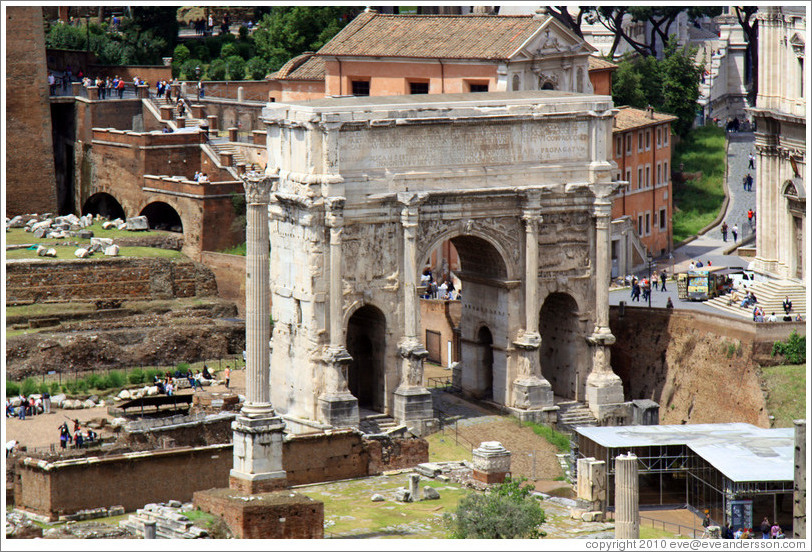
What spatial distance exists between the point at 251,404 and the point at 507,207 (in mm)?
16549

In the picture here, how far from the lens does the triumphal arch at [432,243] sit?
71.1 m

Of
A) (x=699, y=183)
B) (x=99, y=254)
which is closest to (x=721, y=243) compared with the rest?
(x=699, y=183)

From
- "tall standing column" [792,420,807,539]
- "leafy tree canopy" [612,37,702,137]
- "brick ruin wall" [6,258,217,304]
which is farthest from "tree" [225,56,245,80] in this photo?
"tall standing column" [792,420,807,539]

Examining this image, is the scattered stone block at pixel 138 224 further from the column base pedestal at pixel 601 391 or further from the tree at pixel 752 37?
the tree at pixel 752 37

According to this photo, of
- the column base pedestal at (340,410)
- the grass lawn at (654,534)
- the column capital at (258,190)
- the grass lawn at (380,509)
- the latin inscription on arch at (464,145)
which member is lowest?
the grass lawn at (654,534)

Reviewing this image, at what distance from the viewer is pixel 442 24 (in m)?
90.9

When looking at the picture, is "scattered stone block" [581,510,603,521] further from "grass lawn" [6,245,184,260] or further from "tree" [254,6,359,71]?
"tree" [254,6,359,71]

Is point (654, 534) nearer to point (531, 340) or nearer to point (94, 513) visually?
point (531, 340)

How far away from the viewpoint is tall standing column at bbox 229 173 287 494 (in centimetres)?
5988

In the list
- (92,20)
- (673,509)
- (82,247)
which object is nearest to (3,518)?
(673,509)

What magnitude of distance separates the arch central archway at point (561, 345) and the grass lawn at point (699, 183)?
20.2 m

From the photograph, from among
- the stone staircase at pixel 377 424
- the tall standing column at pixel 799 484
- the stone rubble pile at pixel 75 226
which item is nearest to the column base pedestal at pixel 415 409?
the stone staircase at pixel 377 424

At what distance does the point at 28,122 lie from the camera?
10119cm

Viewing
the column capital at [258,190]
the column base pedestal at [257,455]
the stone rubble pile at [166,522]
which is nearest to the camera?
the stone rubble pile at [166,522]
